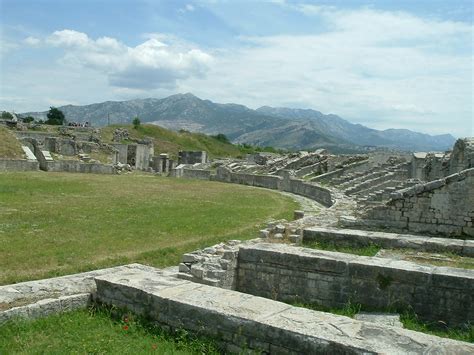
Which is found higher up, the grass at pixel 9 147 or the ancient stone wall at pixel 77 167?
the grass at pixel 9 147

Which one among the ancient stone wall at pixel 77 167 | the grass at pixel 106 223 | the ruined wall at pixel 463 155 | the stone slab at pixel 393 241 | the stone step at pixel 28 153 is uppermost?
the ruined wall at pixel 463 155

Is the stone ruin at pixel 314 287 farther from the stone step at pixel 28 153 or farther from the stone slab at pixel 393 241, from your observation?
the stone step at pixel 28 153

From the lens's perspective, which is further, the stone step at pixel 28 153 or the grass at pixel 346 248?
the stone step at pixel 28 153

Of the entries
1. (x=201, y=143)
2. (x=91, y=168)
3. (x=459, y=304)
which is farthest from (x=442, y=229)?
(x=201, y=143)

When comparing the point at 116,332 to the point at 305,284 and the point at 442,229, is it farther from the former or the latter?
the point at 442,229

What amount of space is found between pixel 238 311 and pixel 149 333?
1442 mm

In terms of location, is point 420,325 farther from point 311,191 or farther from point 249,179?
point 249,179

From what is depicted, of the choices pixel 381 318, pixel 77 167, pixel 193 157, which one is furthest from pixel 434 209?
pixel 193 157

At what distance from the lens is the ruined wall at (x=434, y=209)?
45.1ft

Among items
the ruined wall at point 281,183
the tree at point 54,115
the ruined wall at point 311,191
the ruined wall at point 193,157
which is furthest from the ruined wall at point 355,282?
the tree at point 54,115

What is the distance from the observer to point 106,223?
52.2 ft

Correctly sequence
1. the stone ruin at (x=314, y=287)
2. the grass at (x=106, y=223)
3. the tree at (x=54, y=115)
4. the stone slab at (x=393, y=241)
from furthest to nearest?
the tree at (x=54, y=115)
the grass at (x=106, y=223)
the stone slab at (x=393, y=241)
the stone ruin at (x=314, y=287)

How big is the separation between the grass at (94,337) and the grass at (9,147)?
32766mm

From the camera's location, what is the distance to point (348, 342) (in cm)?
509
